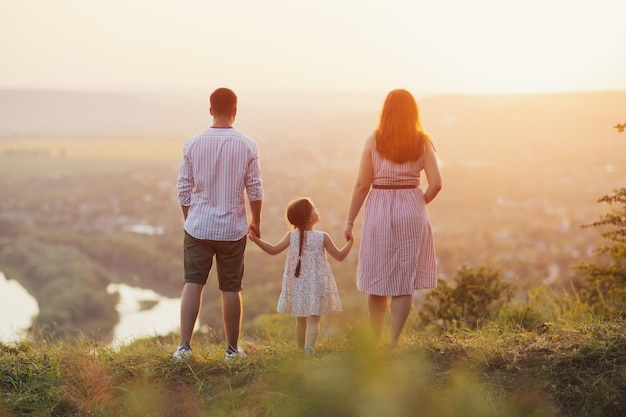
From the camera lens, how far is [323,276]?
4.76 meters

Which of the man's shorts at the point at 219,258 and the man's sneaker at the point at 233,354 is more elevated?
the man's shorts at the point at 219,258

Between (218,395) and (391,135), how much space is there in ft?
6.83

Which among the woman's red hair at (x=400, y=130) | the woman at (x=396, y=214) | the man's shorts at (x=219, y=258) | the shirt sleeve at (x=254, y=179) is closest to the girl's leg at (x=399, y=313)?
the woman at (x=396, y=214)

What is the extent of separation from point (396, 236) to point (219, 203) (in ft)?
4.17

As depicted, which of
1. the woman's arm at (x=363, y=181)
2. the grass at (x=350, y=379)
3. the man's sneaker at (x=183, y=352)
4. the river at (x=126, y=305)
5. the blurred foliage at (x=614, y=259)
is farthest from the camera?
the river at (x=126, y=305)

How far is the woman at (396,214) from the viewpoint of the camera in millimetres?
4730

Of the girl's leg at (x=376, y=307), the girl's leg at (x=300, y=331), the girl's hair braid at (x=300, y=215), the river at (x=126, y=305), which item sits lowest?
the river at (x=126, y=305)

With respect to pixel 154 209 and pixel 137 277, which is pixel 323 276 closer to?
pixel 137 277

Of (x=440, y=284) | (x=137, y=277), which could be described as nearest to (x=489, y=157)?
(x=137, y=277)

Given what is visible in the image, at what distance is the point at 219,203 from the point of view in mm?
4633

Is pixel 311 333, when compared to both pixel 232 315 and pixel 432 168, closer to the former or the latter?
pixel 232 315

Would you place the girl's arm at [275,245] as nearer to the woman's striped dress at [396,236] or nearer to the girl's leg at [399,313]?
the woman's striped dress at [396,236]

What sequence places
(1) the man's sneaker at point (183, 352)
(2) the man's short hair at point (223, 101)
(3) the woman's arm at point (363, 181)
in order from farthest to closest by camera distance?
(3) the woman's arm at point (363, 181), (2) the man's short hair at point (223, 101), (1) the man's sneaker at point (183, 352)

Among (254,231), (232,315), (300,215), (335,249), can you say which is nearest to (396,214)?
(335,249)
